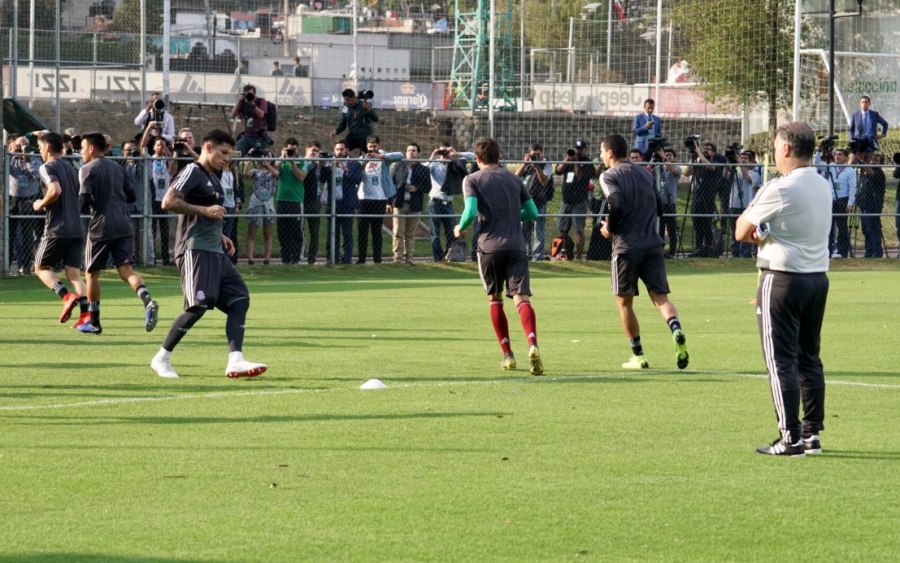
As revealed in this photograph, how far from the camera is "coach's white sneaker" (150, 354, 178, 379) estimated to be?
1151cm

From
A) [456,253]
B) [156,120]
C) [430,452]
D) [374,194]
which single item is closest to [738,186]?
[456,253]

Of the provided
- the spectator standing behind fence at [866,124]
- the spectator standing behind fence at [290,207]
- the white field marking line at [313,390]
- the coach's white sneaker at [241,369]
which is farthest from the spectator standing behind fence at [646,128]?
the coach's white sneaker at [241,369]

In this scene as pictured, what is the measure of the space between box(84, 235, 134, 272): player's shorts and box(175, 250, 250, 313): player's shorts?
167 inches

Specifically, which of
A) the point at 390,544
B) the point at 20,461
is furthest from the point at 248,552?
the point at 20,461

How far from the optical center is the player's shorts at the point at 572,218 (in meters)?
27.6

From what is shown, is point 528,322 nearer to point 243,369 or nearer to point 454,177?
point 243,369

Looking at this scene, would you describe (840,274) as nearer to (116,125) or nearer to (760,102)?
(760,102)

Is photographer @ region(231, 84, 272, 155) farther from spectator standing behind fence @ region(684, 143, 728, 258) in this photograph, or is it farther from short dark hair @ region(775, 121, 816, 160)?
short dark hair @ region(775, 121, 816, 160)

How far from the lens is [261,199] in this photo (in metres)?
25.3

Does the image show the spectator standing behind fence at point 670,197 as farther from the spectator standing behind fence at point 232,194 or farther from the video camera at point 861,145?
the spectator standing behind fence at point 232,194

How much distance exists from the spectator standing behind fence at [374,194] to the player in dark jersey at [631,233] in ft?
44.5

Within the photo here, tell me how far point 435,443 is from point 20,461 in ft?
7.61

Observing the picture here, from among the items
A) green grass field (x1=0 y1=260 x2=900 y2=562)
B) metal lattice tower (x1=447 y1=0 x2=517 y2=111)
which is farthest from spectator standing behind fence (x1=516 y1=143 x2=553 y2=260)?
metal lattice tower (x1=447 y1=0 x2=517 y2=111)

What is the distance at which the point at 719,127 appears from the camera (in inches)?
1848
